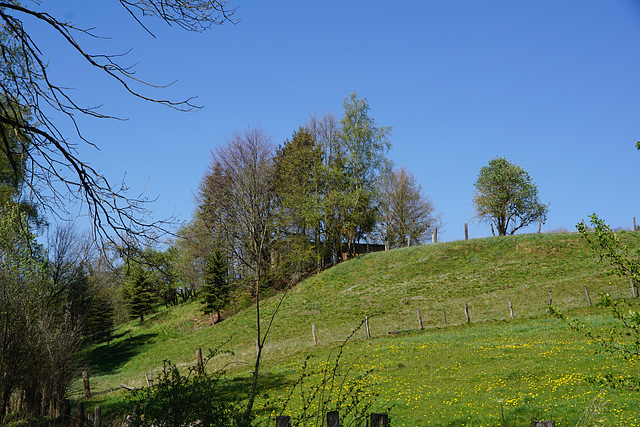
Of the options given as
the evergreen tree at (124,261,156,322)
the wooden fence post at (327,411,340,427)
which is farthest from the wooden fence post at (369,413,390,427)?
the evergreen tree at (124,261,156,322)

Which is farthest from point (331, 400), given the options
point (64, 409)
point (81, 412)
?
point (64, 409)

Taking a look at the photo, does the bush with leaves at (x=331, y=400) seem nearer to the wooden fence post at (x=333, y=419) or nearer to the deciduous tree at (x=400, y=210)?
the wooden fence post at (x=333, y=419)

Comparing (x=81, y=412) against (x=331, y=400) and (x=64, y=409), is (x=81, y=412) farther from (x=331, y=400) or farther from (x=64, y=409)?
(x=331, y=400)

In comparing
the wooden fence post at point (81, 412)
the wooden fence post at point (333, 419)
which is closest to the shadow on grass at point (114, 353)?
the wooden fence post at point (81, 412)

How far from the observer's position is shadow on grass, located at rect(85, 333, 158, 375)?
33312 millimetres

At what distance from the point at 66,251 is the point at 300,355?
A: 56.6ft

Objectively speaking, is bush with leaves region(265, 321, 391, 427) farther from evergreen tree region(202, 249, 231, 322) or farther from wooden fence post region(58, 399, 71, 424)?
evergreen tree region(202, 249, 231, 322)

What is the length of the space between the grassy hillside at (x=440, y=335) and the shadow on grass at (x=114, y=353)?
15cm

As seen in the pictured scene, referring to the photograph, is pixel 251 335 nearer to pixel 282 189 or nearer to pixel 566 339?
pixel 282 189

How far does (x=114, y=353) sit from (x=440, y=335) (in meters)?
26.9

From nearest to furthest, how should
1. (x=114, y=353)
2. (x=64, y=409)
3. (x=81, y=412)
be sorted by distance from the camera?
1. (x=81, y=412)
2. (x=64, y=409)
3. (x=114, y=353)

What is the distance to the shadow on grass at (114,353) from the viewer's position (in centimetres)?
3331

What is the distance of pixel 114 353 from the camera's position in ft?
123

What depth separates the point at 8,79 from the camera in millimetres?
5801
